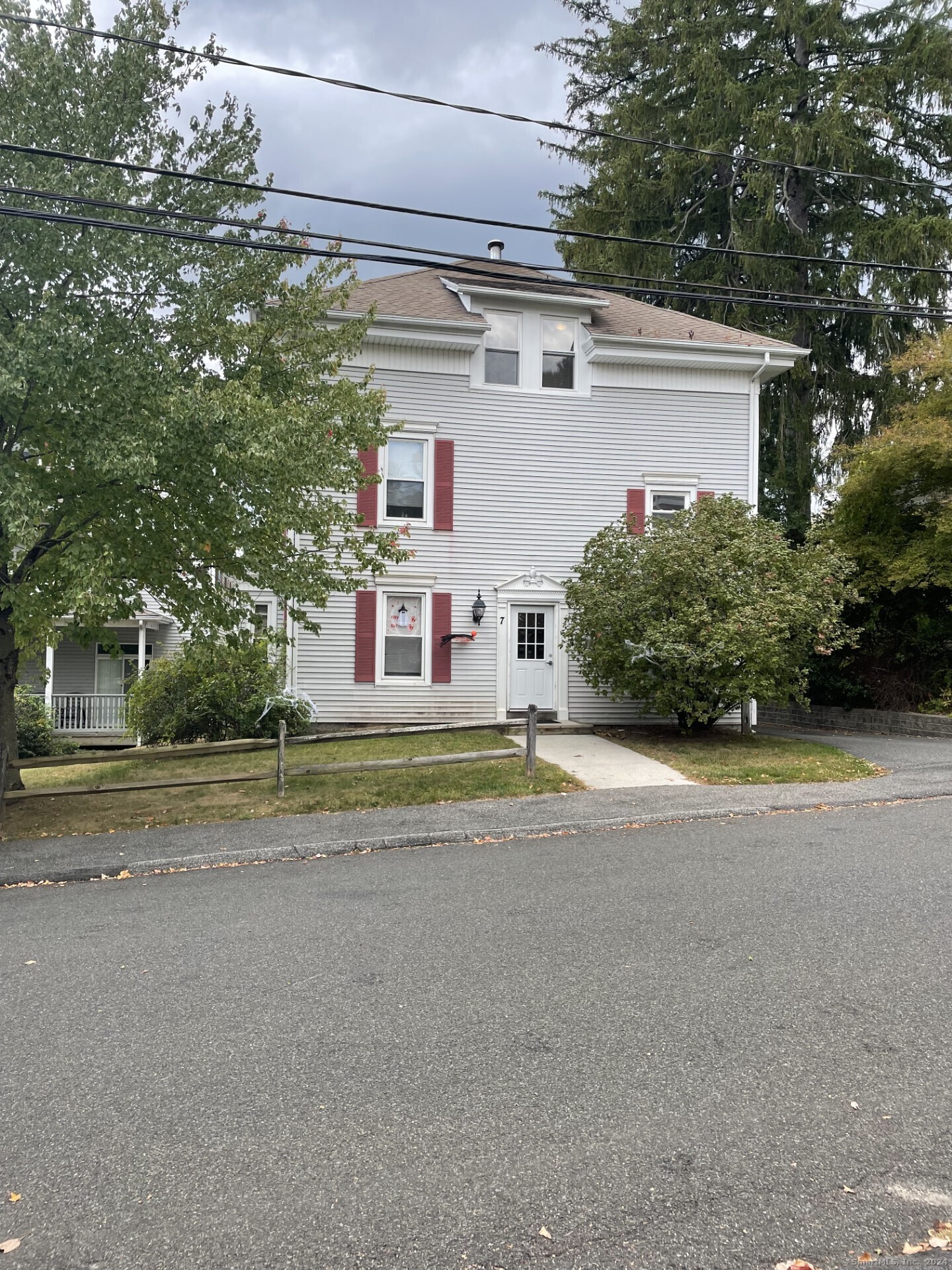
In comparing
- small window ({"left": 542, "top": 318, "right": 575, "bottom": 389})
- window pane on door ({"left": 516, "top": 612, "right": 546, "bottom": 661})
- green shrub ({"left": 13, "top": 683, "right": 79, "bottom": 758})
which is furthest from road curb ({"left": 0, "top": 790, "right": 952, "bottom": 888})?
small window ({"left": 542, "top": 318, "right": 575, "bottom": 389})

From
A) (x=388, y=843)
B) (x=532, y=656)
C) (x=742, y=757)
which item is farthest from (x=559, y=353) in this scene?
(x=388, y=843)

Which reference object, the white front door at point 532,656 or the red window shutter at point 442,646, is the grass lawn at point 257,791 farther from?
the white front door at point 532,656

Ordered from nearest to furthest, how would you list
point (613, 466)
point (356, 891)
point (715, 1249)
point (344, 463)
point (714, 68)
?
point (715, 1249) < point (356, 891) < point (344, 463) < point (613, 466) < point (714, 68)

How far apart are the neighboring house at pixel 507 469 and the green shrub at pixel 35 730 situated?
4442 millimetres

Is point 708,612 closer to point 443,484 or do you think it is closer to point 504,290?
point 443,484

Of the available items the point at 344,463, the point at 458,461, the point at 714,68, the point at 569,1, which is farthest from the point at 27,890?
the point at 569,1

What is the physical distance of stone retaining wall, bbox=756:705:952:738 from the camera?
53.9ft

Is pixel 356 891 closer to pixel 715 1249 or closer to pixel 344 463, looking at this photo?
pixel 715 1249

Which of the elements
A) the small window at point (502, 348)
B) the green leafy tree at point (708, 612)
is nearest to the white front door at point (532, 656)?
the green leafy tree at point (708, 612)

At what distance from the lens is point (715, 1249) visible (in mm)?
2408

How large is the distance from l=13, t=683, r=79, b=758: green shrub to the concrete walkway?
27.0 ft

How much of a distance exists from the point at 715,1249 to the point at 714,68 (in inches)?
1077

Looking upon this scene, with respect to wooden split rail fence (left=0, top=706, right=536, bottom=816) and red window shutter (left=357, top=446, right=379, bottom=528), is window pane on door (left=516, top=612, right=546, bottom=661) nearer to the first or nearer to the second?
red window shutter (left=357, top=446, right=379, bottom=528)

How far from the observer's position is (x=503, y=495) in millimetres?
16688
